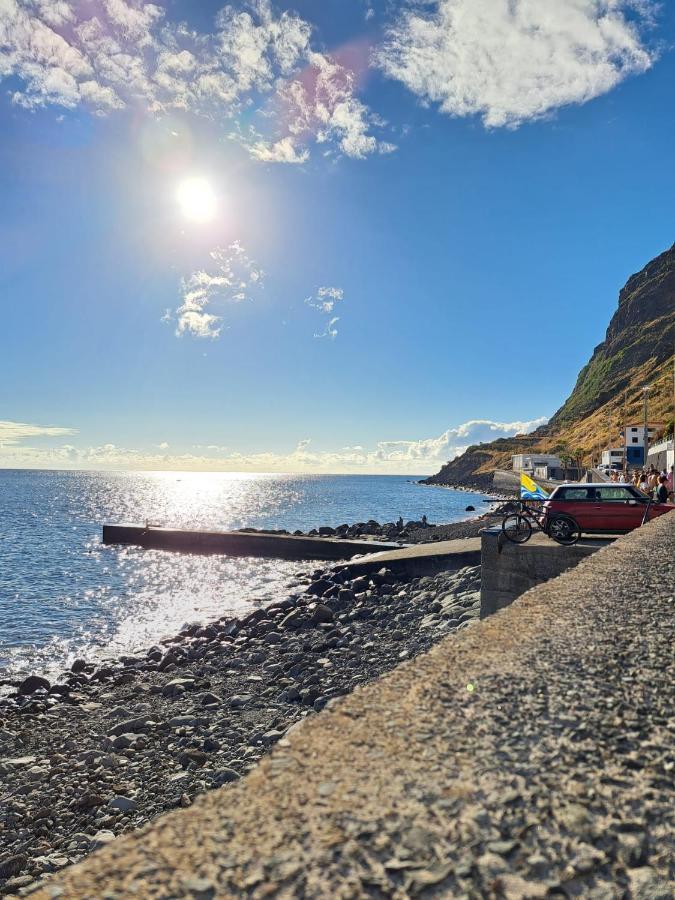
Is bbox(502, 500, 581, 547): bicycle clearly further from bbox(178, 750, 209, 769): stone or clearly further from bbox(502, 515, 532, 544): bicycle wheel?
bbox(178, 750, 209, 769): stone

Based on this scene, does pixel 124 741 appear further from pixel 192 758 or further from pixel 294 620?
pixel 294 620

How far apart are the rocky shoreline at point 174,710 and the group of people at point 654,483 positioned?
8.20m

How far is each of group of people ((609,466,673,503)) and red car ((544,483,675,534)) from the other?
4.95 ft

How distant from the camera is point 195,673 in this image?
15977 millimetres

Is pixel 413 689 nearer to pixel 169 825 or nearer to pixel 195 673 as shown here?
pixel 169 825

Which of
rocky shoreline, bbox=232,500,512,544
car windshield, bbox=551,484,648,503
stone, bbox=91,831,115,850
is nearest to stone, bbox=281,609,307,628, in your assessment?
car windshield, bbox=551,484,648,503

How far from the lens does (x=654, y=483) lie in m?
32.0

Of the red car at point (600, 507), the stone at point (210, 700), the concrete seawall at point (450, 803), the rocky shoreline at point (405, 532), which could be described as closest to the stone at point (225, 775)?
the stone at point (210, 700)

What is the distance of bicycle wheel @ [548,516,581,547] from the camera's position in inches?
623

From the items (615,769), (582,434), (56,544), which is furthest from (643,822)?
(582,434)

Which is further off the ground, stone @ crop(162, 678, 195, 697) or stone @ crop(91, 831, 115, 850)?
stone @ crop(91, 831, 115, 850)

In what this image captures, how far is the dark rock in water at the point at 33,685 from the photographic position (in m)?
15.5

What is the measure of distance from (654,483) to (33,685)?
31.6 m

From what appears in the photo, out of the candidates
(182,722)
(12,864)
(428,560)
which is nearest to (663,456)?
(428,560)
